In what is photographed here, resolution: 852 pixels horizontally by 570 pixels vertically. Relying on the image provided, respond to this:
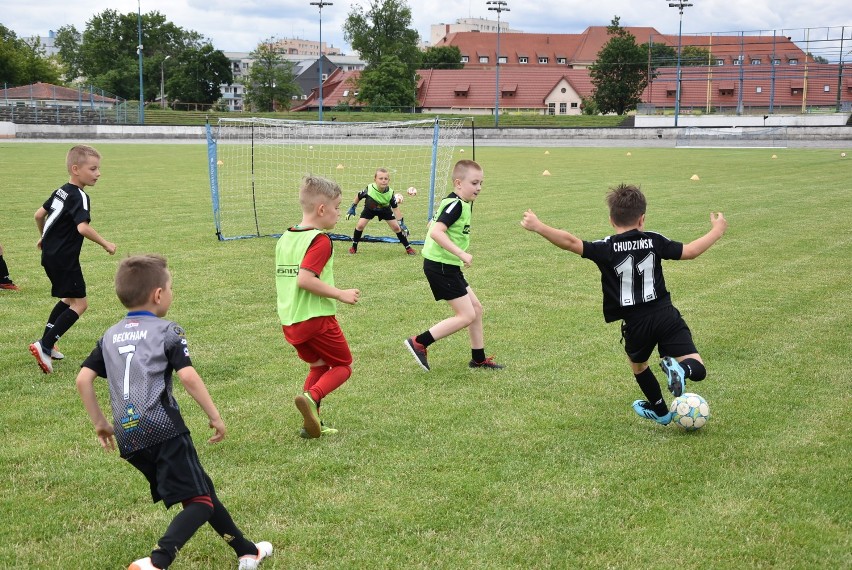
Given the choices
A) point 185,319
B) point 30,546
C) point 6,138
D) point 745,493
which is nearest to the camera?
point 30,546

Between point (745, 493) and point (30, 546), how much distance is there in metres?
3.66

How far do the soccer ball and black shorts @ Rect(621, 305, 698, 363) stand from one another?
34cm

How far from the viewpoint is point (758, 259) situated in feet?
38.8

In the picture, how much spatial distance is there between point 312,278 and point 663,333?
222cm

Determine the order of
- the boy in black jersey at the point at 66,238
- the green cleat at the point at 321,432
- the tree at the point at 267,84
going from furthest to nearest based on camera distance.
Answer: the tree at the point at 267,84
the boy in black jersey at the point at 66,238
the green cleat at the point at 321,432

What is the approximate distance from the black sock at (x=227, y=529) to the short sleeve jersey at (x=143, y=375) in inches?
15.5

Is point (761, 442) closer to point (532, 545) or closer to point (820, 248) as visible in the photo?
point (532, 545)

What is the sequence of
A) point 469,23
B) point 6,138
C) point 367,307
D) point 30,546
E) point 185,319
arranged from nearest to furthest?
point 30,546
point 185,319
point 367,307
point 6,138
point 469,23

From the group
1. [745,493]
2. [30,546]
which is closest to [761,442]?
[745,493]

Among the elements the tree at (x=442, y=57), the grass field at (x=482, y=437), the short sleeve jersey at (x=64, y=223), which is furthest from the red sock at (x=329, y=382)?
the tree at (x=442, y=57)

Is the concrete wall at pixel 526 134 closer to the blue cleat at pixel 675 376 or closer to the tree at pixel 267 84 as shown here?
the tree at pixel 267 84

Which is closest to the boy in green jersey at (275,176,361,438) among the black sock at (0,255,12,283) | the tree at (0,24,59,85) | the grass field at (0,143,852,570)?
the grass field at (0,143,852,570)

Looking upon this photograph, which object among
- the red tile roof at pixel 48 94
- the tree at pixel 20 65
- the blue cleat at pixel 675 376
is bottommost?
the blue cleat at pixel 675 376

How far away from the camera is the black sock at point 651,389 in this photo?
542cm
